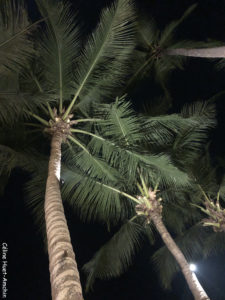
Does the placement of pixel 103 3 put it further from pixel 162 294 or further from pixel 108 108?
pixel 162 294

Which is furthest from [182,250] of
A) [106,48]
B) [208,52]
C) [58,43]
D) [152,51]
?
[58,43]

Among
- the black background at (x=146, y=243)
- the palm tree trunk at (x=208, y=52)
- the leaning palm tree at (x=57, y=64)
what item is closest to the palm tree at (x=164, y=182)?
the palm tree trunk at (x=208, y=52)

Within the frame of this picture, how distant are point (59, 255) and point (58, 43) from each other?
3240 millimetres

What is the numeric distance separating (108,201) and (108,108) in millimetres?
1618

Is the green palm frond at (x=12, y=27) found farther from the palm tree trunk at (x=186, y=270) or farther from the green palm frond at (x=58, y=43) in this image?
the palm tree trunk at (x=186, y=270)

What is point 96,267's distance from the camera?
5.73 metres

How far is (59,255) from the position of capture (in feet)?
6.72

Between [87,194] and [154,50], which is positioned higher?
[154,50]

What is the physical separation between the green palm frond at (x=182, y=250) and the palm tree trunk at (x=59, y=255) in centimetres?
512

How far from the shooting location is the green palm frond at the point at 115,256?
559 centimetres

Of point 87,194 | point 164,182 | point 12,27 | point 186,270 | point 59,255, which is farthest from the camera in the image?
point 164,182

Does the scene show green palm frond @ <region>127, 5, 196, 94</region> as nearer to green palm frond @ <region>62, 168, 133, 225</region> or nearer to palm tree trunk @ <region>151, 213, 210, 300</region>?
green palm frond @ <region>62, 168, 133, 225</region>

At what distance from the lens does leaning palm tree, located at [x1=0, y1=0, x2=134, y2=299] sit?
8.62ft

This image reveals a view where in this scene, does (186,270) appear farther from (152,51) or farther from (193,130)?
(152,51)
